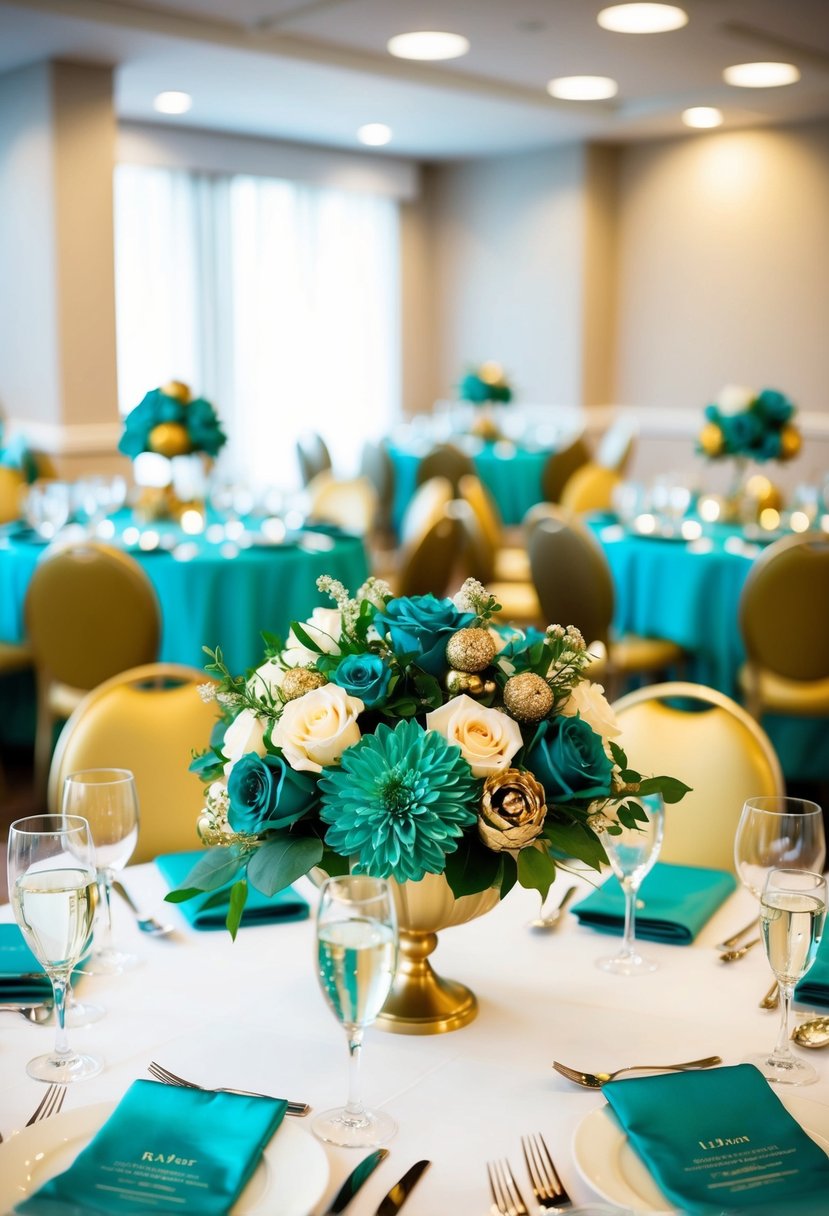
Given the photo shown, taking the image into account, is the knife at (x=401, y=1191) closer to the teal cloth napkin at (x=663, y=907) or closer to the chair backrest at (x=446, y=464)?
the teal cloth napkin at (x=663, y=907)

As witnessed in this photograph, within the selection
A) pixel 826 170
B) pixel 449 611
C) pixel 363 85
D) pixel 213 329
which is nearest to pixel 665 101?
pixel 826 170

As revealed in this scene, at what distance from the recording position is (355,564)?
185 inches

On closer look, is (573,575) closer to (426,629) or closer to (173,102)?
(426,629)

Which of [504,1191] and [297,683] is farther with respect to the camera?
[297,683]

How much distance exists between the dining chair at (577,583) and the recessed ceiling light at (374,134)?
5.49 m

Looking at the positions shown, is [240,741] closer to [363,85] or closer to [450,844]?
[450,844]

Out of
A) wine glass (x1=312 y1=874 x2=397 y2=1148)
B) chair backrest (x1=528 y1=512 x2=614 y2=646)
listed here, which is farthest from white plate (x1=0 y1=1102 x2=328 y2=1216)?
chair backrest (x1=528 y1=512 x2=614 y2=646)

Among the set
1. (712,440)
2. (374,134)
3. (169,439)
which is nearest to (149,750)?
(169,439)

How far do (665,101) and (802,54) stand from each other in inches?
60.6

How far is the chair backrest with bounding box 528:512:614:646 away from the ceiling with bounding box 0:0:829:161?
2841mm

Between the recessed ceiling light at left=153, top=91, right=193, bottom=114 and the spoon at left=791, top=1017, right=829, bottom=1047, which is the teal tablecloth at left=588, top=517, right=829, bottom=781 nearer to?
the spoon at left=791, top=1017, right=829, bottom=1047

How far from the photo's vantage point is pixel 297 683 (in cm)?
138

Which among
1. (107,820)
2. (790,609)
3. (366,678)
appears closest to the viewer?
(366,678)

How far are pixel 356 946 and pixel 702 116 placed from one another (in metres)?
8.71
